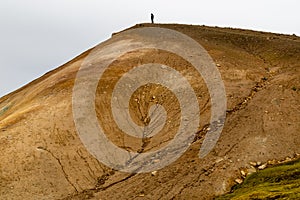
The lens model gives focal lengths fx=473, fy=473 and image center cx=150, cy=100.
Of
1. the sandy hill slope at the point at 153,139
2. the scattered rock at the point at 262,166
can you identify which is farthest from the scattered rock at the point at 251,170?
the scattered rock at the point at 262,166

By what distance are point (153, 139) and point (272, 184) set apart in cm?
1580

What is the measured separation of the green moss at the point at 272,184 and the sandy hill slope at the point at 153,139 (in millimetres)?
1475

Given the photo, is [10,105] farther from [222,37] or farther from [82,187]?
[222,37]

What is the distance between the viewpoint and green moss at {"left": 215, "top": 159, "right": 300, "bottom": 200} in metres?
36.5

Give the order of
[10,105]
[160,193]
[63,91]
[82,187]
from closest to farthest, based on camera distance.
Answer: [160,193]
[82,187]
[63,91]
[10,105]

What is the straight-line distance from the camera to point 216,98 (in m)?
55.5

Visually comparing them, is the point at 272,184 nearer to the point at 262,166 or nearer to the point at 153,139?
the point at 262,166

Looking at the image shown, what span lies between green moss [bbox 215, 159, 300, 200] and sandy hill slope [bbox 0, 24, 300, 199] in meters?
1.48

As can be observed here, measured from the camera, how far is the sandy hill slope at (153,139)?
43594 millimetres

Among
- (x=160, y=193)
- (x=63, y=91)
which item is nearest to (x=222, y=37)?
(x=63, y=91)

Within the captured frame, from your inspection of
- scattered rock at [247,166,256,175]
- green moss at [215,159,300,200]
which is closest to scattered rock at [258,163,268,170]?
scattered rock at [247,166,256,175]

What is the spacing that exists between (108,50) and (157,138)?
2723cm

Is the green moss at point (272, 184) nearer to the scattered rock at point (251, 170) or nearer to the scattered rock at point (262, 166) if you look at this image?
the scattered rock at point (251, 170)

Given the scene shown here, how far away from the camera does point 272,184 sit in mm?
39812
